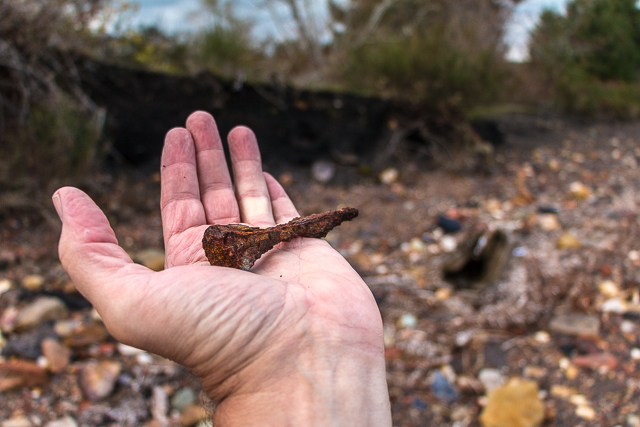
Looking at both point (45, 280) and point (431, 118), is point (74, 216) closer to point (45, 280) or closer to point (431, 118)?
point (45, 280)

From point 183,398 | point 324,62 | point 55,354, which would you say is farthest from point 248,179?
point 324,62

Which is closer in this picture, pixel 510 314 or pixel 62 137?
pixel 510 314

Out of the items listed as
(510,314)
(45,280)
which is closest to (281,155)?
(45,280)

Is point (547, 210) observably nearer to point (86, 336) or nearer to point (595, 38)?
point (595, 38)

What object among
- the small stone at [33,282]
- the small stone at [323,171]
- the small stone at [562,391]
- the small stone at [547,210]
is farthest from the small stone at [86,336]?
the small stone at [547,210]

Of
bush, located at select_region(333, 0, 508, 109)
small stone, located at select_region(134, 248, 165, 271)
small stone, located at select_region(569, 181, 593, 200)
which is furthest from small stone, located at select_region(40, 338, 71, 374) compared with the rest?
small stone, located at select_region(569, 181, 593, 200)

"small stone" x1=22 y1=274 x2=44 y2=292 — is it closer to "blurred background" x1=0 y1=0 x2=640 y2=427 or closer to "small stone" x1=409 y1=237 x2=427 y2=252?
"blurred background" x1=0 y1=0 x2=640 y2=427

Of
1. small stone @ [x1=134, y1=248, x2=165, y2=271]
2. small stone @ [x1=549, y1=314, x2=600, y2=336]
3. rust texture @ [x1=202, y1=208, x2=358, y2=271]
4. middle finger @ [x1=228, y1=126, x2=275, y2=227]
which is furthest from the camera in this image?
small stone @ [x1=134, y1=248, x2=165, y2=271]

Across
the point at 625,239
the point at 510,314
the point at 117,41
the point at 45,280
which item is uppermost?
the point at 117,41
